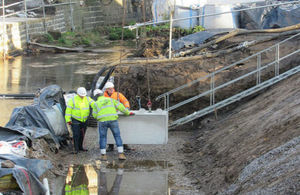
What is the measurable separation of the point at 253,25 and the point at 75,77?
8325 mm

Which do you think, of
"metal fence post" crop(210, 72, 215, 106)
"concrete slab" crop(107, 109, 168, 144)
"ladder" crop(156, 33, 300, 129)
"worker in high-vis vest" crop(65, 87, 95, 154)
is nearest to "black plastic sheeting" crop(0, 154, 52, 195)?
"worker in high-vis vest" crop(65, 87, 95, 154)

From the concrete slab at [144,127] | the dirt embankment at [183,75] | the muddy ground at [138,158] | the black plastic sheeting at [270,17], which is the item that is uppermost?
the black plastic sheeting at [270,17]

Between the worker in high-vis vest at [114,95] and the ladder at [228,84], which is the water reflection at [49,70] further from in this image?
the worker in high-vis vest at [114,95]

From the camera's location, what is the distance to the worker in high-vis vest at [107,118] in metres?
11.9

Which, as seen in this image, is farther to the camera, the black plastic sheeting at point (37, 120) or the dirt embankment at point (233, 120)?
the black plastic sheeting at point (37, 120)

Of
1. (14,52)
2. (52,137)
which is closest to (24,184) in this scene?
(52,137)

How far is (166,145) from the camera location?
44.1ft

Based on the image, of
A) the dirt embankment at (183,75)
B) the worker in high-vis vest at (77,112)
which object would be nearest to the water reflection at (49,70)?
the dirt embankment at (183,75)

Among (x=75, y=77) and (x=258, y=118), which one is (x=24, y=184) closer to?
(x=258, y=118)

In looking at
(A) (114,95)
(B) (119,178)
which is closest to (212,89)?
(A) (114,95)

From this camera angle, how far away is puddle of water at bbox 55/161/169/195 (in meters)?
9.95

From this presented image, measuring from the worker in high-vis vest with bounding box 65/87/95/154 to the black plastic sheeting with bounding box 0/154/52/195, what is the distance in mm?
3016

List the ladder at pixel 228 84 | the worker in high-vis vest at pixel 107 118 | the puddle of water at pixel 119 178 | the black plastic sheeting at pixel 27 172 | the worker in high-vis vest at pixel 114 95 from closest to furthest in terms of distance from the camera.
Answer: the black plastic sheeting at pixel 27 172 < the puddle of water at pixel 119 178 < the worker in high-vis vest at pixel 107 118 < the worker in high-vis vest at pixel 114 95 < the ladder at pixel 228 84

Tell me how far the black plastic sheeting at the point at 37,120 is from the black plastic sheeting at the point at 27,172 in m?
1.95
